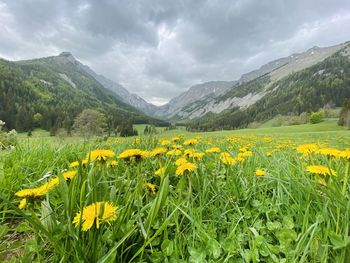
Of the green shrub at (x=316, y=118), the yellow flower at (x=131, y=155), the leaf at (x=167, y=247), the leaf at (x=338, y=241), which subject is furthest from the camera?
the green shrub at (x=316, y=118)

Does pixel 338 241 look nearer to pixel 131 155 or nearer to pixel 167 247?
pixel 167 247

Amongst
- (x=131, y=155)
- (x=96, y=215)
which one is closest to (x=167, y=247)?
(x=96, y=215)

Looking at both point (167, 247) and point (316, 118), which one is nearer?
point (167, 247)

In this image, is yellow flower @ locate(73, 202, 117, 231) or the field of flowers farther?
the field of flowers

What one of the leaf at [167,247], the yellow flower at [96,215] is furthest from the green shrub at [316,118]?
the yellow flower at [96,215]

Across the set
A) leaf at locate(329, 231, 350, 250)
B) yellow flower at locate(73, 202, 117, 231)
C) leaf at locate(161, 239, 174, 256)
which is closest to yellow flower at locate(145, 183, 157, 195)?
leaf at locate(161, 239, 174, 256)

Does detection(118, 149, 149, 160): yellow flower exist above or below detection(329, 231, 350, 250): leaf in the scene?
above

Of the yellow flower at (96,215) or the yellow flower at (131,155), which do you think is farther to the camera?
the yellow flower at (131,155)

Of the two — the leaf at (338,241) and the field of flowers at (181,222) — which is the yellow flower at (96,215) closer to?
the field of flowers at (181,222)

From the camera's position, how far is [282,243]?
4.96ft

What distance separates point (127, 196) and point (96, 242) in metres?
0.54

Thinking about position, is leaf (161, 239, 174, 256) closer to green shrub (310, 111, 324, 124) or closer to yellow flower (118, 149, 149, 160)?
yellow flower (118, 149, 149, 160)

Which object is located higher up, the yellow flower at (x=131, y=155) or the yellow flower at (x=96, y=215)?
the yellow flower at (x=131, y=155)

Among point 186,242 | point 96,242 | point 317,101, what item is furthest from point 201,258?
point 317,101
